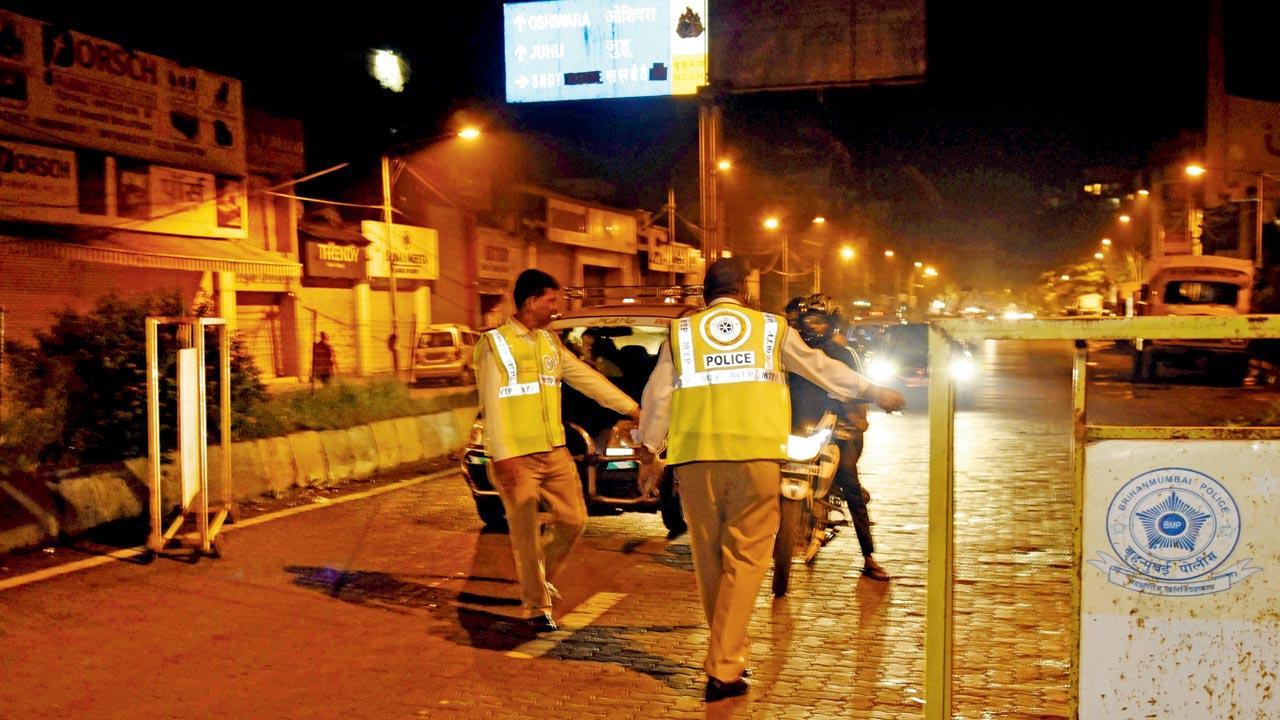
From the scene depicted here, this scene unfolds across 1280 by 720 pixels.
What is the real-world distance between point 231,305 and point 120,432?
19135 mm

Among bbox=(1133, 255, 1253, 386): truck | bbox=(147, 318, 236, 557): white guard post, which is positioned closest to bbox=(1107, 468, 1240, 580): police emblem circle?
bbox=(147, 318, 236, 557): white guard post

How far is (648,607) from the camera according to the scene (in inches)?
268

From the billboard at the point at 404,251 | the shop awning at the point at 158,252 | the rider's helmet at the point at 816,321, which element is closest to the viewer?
the rider's helmet at the point at 816,321

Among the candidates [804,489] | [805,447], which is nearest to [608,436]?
[805,447]

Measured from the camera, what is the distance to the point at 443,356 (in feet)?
91.7

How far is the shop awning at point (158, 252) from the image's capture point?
64.6 feet

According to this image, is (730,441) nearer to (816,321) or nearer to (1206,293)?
(816,321)

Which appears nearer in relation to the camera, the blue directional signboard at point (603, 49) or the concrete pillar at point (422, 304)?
the blue directional signboard at point (603, 49)

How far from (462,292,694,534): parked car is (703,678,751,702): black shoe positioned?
2999 millimetres

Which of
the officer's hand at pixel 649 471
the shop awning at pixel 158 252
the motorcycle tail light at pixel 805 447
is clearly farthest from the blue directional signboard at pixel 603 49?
the officer's hand at pixel 649 471

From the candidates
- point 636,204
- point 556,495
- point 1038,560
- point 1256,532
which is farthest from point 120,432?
point 636,204

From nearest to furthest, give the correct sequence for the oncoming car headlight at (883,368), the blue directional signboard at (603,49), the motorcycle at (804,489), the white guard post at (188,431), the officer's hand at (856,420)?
the motorcycle at (804,489), the officer's hand at (856,420), the white guard post at (188,431), the oncoming car headlight at (883,368), the blue directional signboard at (603,49)

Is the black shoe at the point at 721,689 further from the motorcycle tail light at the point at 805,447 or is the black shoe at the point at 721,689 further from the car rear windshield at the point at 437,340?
the car rear windshield at the point at 437,340

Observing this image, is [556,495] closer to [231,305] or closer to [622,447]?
[622,447]
